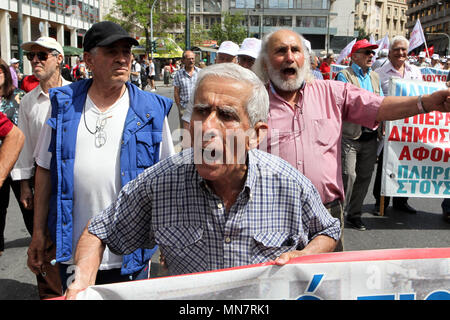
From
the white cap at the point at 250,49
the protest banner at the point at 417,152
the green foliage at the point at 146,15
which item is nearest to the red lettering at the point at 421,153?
the protest banner at the point at 417,152

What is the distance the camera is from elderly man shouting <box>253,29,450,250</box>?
2.99 m

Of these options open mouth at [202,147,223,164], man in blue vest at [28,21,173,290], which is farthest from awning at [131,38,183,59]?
open mouth at [202,147,223,164]

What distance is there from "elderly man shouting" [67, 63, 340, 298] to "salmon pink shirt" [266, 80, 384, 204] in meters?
0.93

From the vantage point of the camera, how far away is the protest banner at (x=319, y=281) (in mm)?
1780

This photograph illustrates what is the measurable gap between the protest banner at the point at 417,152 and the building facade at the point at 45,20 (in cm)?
3061

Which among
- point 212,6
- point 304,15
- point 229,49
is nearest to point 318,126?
point 229,49

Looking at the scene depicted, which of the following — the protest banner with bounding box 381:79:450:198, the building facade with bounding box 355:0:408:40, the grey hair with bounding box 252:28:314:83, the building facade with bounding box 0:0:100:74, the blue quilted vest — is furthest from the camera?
the building facade with bounding box 355:0:408:40

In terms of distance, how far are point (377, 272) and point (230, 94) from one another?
2.86 feet

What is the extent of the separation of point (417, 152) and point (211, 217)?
15.0ft

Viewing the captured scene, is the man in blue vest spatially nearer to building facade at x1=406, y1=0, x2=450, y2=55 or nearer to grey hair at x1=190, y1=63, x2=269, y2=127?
grey hair at x1=190, y1=63, x2=269, y2=127

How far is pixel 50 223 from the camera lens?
2.81 m

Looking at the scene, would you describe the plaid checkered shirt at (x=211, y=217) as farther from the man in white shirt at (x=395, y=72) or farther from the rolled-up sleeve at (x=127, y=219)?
the man in white shirt at (x=395, y=72)
